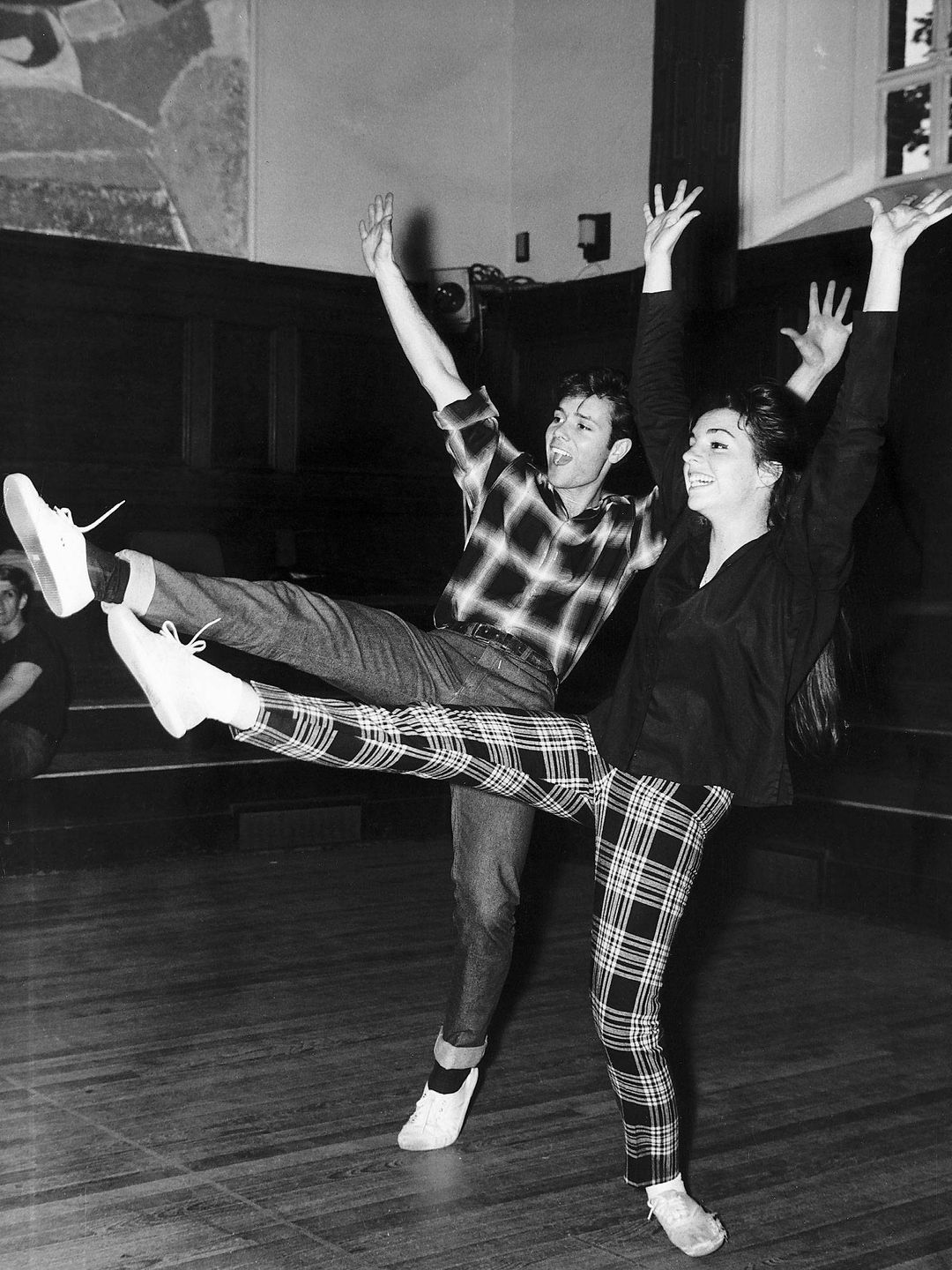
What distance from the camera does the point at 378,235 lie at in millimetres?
2982

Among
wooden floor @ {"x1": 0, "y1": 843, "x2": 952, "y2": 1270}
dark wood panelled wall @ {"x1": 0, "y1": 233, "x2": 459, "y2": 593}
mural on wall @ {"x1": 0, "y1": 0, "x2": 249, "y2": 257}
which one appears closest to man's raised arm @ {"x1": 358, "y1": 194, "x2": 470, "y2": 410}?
wooden floor @ {"x1": 0, "y1": 843, "x2": 952, "y2": 1270}

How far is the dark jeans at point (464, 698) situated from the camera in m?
2.71

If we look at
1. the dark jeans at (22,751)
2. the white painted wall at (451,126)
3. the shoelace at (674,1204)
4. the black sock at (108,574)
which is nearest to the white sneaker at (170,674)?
the black sock at (108,574)

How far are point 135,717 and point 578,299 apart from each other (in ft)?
10.9

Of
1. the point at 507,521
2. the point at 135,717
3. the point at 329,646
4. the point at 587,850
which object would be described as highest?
the point at 507,521

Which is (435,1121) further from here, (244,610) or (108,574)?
(108,574)

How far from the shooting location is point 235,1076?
3273 millimetres

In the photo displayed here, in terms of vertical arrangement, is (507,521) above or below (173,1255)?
above

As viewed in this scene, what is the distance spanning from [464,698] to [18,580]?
383cm

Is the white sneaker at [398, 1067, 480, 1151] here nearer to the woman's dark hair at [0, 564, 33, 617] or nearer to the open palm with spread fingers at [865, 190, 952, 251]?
the open palm with spread fingers at [865, 190, 952, 251]

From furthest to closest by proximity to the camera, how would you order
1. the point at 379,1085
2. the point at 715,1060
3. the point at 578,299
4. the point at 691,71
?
the point at 578,299 < the point at 691,71 < the point at 715,1060 < the point at 379,1085

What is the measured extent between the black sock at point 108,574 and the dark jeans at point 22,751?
3340 mm

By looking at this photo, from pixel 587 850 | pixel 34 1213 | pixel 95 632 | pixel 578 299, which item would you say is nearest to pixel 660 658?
pixel 34 1213

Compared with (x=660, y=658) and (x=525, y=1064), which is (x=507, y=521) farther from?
(x=525, y=1064)
